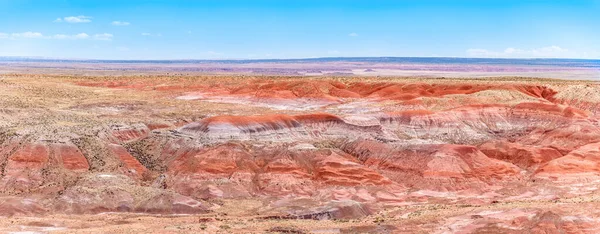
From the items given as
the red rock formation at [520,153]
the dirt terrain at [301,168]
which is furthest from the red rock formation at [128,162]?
the red rock formation at [520,153]

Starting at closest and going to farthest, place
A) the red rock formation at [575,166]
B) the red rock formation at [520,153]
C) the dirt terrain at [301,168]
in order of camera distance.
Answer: the dirt terrain at [301,168]
the red rock formation at [575,166]
the red rock formation at [520,153]

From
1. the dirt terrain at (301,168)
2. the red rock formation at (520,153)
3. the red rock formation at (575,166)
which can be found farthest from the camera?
the red rock formation at (520,153)

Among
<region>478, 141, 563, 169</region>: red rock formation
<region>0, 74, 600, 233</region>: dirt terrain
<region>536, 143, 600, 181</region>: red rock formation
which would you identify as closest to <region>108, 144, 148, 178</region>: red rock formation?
<region>0, 74, 600, 233</region>: dirt terrain

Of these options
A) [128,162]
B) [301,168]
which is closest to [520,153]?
[301,168]

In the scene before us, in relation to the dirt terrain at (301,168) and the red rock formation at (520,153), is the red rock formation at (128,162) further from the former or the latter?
the red rock formation at (520,153)

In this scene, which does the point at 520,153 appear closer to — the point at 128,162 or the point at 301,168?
the point at 301,168

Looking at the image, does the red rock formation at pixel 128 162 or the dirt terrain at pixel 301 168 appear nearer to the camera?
the dirt terrain at pixel 301 168

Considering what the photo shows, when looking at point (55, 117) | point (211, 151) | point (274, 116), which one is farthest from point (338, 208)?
point (55, 117)

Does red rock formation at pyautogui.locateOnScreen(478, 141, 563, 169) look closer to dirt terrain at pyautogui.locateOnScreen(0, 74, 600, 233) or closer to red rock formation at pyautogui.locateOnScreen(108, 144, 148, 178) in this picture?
dirt terrain at pyautogui.locateOnScreen(0, 74, 600, 233)
